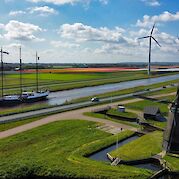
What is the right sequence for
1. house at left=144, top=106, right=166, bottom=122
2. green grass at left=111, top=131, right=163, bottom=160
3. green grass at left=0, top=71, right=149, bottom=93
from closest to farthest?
green grass at left=111, top=131, right=163, bottom=160
house at left=144, top=106, right=166, bottom=122
green grass at left=0, top=71, right=149, bottom=93

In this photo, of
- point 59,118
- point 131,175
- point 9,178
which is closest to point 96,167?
point 131,175

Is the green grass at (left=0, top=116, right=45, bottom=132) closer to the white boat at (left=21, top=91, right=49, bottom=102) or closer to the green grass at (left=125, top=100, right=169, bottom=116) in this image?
the green grass at (left=125, top=100, right=169, bottom=116)

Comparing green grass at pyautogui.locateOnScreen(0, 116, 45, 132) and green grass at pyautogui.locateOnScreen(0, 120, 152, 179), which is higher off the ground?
green grass at pyautogui.locateOnScreen(0, 116, 45, 132)

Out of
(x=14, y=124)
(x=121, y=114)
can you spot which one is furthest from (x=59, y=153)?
(x=121, y=114)

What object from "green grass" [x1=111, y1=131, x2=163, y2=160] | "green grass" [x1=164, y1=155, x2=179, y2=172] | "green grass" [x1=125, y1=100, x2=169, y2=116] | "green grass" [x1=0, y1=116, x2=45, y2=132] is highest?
"green grass" [x1=125, y1=100, x2=169, y2=116]

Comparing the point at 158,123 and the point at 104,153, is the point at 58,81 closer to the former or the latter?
the point at 158,123

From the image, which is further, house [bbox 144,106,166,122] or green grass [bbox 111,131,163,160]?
house [bbox 144,106,166,122]

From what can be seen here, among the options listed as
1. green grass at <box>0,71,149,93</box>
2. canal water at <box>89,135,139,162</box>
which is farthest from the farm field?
canal water at <box>89,135,139,162</box>
